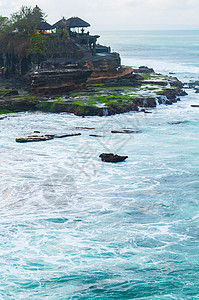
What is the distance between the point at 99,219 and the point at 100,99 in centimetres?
3196

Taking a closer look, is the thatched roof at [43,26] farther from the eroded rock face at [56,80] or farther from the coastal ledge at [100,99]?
the eroded rock face at [56,80]

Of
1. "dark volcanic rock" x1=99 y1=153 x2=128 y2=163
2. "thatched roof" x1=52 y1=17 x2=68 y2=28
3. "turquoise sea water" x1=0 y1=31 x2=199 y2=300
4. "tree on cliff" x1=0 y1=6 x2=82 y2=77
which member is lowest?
"turquoise sea water" x1=0 y1=31 x2=199 y2=300

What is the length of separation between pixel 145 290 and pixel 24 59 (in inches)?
2287

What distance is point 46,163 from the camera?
2973cm

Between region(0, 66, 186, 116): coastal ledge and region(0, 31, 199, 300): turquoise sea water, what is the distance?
41.4ft

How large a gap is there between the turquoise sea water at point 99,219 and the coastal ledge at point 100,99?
1262cm

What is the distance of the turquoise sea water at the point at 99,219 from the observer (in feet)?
52.0

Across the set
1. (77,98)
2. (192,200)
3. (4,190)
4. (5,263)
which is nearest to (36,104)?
(77,98)

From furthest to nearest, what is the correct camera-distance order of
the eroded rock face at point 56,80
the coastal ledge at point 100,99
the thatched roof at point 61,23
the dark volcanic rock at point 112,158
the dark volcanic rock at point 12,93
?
the thatched roof at point 61,23 → the eroded rock face at point 56,80 → the dark volcanic rock at point 12,93 → the coastal ledge at point 100,99 → the dark volcanic rock at point 112,158

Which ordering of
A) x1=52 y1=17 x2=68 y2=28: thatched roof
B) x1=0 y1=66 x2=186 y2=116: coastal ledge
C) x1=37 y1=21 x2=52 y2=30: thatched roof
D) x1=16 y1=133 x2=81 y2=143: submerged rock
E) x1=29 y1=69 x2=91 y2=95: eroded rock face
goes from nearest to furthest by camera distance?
x1=16 y1=133 x2=81 y2=143: submerged rock < x1=0 y1=66 x2=186 y2=116: coastal ledge < x1=29 y1=69 x2=91 y2=95: eroded rock face < x1=37 y1=21 x2=52 y2=30: thatched roof < x1=52 y1=17 x2=68 y2=28: thatched roof

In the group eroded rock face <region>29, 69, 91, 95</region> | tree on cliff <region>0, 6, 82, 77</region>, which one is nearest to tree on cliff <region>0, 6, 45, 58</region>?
tree on cliff <region>0, 6, 82, 77</region>

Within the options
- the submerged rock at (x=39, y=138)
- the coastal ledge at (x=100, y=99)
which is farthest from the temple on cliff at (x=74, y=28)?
the submerged rock at (x=39, y=138)

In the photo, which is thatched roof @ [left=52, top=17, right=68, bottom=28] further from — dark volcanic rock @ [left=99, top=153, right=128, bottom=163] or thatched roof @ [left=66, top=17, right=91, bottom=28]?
dark volcanic rock @ [left=99, top=153, right=128, bottom=163]

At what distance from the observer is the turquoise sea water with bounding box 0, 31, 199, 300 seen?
15.9 m
